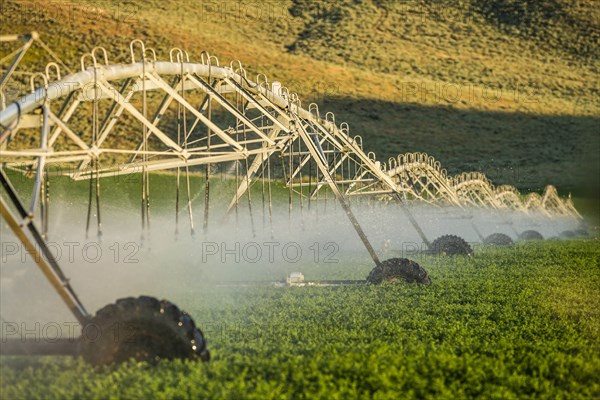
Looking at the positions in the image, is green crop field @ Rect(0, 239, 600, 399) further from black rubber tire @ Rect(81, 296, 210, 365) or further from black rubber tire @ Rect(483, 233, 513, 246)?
black rubber tire @ Rect(483, 233, 513, 246)

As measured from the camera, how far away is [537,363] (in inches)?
419

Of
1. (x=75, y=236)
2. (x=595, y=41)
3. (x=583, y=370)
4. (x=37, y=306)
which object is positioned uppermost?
(x=595, y=41)

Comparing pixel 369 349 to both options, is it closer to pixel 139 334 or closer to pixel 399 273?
pixel 139 334

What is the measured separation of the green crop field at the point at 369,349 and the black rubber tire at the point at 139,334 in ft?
0.64

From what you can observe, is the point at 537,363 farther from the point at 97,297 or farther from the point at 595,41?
the point at 595,41

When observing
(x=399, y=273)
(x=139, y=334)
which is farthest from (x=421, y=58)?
(x=139, y=334)

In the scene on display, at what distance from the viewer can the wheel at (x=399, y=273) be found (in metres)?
18.0

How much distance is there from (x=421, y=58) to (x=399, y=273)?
317ft

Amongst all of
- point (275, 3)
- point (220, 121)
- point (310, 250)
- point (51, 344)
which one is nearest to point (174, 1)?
point (275, 3)

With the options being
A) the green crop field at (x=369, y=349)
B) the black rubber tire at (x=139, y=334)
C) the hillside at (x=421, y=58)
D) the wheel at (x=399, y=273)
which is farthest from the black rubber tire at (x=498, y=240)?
the hillside at (x=421, y=58)

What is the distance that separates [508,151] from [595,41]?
41257 millimetres

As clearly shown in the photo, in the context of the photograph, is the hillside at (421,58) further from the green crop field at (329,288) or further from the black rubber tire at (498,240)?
the black rubber tire at (498,240)

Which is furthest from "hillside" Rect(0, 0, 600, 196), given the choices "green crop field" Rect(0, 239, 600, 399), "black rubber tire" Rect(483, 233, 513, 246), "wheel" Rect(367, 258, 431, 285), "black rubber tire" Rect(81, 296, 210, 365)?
"black rubber tire" Rect(81, 296, 210, 365)

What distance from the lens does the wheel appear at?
707 inches
